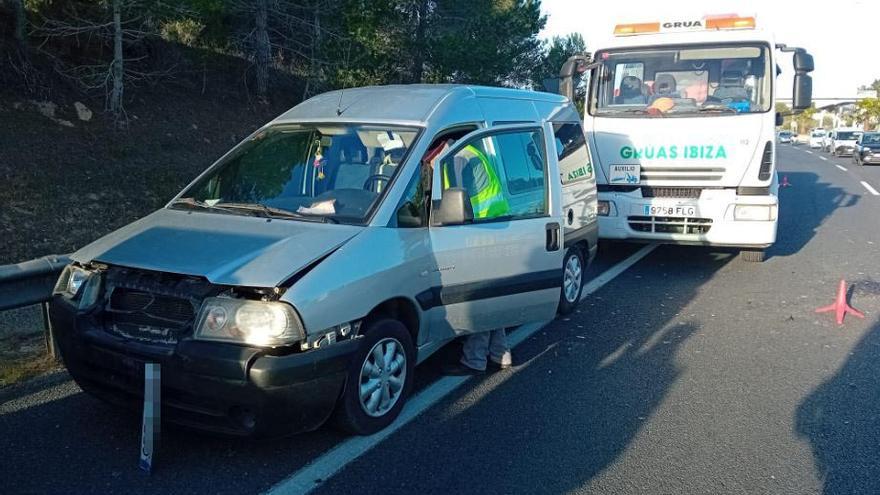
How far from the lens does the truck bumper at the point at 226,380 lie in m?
3.66

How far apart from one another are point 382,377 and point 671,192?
602 centimetres

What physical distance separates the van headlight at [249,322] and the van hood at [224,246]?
0.37 feet

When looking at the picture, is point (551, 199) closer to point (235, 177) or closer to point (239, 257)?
point (235, 177)

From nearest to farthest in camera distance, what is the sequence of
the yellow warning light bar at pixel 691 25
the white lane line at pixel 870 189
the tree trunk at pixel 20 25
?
1. the yellow warning light bar at pixel 691 25
2. the tree trunk at pixel 20 25
3. the white lane line at pixel 870 189

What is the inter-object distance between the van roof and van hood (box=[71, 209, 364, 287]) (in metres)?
1.10

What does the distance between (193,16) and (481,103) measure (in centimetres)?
1103

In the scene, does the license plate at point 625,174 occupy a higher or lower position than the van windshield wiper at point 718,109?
lower

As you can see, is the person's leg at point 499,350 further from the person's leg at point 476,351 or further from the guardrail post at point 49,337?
the guardrail post at point 49,337

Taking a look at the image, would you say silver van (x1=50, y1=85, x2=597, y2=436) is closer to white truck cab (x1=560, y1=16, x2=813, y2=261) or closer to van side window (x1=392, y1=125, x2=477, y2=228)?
van side window (x1=392, y1=125, x2=477, y2=228)

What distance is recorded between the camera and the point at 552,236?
221 inches

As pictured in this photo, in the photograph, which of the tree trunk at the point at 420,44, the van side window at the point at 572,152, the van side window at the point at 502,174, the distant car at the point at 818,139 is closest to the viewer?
the van side window at the point at 502,174

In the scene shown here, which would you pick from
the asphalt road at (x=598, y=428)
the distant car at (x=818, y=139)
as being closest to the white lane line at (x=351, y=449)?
the asphalt road at (x=598, y=428)

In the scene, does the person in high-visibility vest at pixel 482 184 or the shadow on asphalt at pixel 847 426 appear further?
the person in high-visibility vest at pixel 482 184

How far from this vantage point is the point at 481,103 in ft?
18.0
